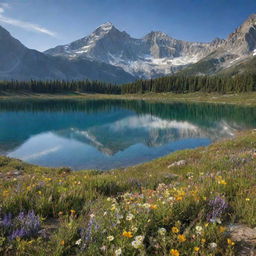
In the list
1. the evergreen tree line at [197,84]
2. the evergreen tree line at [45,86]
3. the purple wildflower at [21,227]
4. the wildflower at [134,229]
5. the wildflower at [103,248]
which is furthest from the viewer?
the evergreen tree line at [45,86]

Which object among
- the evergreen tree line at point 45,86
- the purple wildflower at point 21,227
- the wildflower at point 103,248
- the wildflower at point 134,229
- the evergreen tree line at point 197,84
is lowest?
the purple wildflower at point 21,227

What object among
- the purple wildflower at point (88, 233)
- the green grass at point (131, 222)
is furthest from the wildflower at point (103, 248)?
the purple wildflower at point (88, 233)

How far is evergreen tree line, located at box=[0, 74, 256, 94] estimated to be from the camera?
12875 cm

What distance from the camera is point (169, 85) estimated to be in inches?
6403

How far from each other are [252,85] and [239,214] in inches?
5489

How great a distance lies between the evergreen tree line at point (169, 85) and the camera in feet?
422

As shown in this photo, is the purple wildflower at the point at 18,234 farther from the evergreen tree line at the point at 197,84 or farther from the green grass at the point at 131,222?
the evergreen tree line at the point at 197,84

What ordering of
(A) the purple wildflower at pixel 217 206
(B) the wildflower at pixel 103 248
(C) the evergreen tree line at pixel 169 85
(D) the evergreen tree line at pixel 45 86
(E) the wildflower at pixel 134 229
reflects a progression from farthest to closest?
1. (D) the evergreen tree line at pixel 45 86
2. (C) the evergreen tree line at pixel 169 85
3. (A) the purple wildflower at pixel 217 206
4. (E) the wildflower at pixel 134 229
5. (B) the wildflower at pixel 103 248

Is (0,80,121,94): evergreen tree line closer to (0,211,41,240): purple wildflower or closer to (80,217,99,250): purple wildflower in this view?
(0,211,41,240): purple wildflower

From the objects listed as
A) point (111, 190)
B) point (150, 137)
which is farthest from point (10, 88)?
point (111, 190)

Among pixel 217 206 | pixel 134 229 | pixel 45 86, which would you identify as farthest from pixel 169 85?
pixel 134 229

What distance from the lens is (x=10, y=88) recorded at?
502 ft

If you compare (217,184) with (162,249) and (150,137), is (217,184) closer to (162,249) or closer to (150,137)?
(162,249)

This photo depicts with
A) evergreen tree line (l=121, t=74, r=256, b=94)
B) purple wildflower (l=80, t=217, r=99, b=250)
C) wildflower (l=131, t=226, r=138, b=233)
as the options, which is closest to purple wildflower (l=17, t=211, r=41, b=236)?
purple wildflower (l=80, t=217, r=99, b=250)
